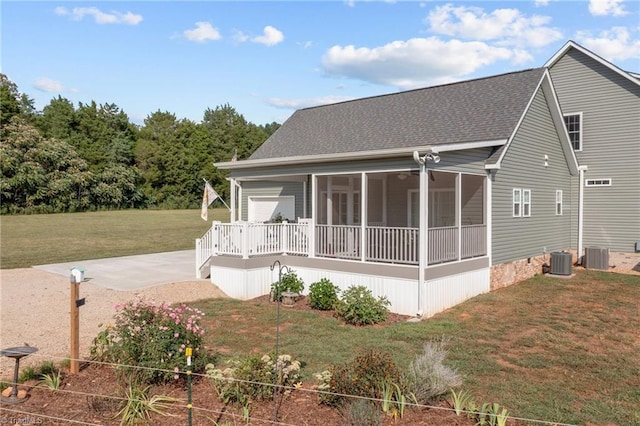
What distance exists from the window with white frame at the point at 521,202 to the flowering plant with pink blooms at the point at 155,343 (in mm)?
11130

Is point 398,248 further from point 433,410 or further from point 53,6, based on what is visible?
point 53,6

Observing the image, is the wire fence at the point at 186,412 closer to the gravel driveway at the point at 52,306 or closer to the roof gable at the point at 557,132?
the gravel driveway at the point at 52,306

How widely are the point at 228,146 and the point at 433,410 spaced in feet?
213

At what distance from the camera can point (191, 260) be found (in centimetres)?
1875

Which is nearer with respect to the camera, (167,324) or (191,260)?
(167,324)

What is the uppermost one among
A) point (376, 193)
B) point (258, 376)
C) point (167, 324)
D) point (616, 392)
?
point (376, 193)

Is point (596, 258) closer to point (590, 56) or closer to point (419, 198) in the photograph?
point (590, 56)

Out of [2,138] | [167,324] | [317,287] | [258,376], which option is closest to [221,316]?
[317,287]

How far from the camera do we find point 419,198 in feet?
40.7

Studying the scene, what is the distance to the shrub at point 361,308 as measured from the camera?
9953 millimetres

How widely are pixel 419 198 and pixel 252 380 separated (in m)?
8.16

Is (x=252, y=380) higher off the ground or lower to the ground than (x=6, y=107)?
lower

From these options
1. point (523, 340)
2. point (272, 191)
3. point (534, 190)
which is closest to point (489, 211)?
point (534, 190)

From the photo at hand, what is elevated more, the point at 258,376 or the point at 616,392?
the point at 258,376
